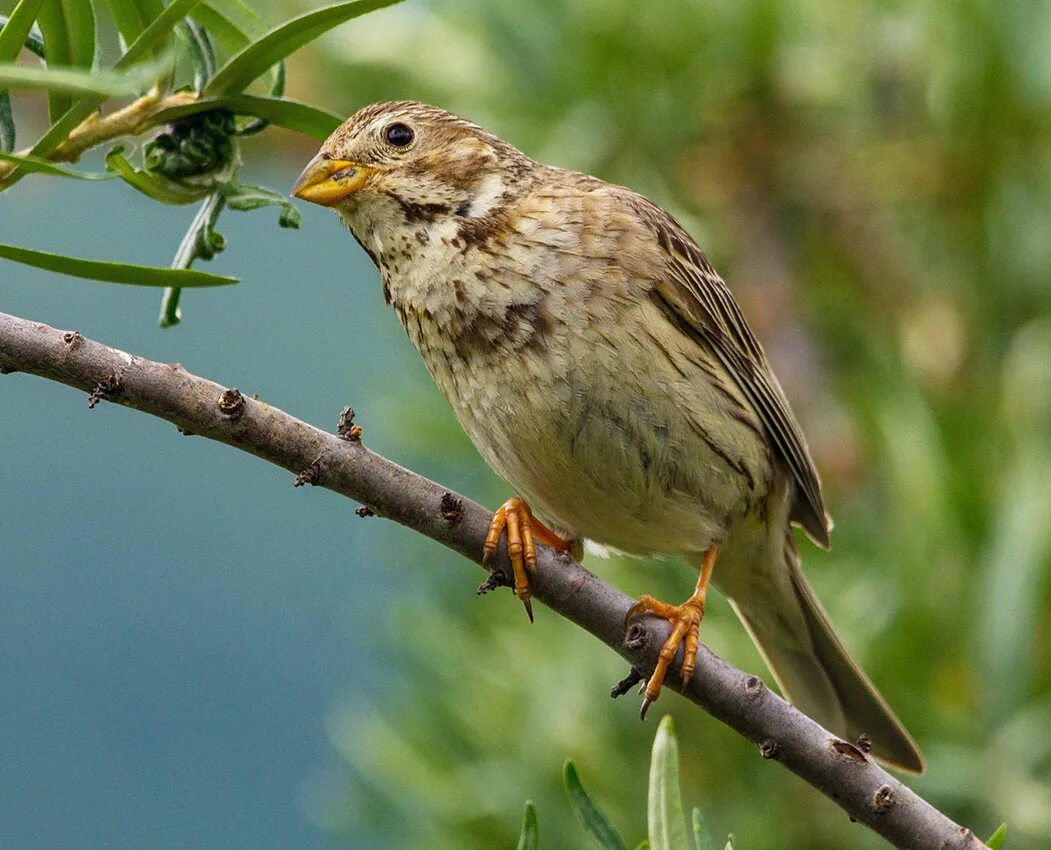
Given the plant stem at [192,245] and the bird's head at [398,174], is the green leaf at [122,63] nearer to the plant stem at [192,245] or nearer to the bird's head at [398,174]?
the plant stem at [192,245]

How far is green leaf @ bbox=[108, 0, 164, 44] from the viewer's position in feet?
4.87

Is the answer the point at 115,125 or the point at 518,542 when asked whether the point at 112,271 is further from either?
the point at 518,542

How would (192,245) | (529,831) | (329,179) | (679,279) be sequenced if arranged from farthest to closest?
1. (679,279)
2. (329,179)
3. (192,245)
4. (529,831)

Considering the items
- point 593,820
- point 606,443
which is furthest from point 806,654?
point 593,820

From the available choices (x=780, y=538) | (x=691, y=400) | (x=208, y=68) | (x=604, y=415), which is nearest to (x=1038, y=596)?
(x=780, y=538)

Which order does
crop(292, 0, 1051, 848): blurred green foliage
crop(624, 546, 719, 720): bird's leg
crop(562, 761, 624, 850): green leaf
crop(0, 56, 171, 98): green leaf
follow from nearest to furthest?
1. crop(0, 56, 171, 98): green leaf
2. crop(562, 761, 624, 850): green leaf
3. crop(624, 546, 719, 720): bird's leg
4. crop(292, 0, 1051, 848): blurred green foliage

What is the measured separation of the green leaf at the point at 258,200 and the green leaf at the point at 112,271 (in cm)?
31

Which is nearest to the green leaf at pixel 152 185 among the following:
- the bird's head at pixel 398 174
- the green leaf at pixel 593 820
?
the bird's head at pixel 398 174

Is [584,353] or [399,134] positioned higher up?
[399,134]

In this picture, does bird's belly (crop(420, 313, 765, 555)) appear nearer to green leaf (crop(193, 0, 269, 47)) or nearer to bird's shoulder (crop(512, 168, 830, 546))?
bird's shoulder (crop(512, 168, 830, 546))

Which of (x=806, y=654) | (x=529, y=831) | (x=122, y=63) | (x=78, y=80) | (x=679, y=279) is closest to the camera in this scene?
(x=78, y=80)

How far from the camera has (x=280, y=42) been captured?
151 cm

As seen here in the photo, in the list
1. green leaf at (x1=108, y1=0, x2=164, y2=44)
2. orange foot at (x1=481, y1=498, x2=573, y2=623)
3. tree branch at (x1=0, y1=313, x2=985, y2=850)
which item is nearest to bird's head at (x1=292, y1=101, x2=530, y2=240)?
orange foot at (x1=481, y1=498, x2=573, y2=623)

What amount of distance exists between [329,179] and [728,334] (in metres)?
0.79
